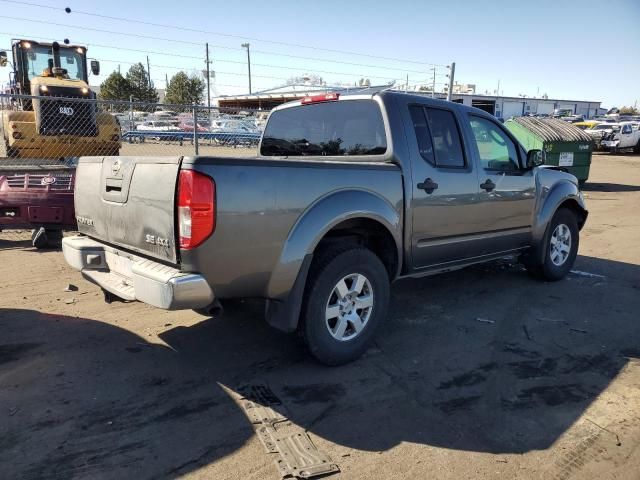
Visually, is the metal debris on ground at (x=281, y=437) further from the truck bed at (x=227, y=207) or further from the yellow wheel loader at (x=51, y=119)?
the yellow wheel loader at (x=51, y=119)

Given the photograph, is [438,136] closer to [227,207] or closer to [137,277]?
[227,207]

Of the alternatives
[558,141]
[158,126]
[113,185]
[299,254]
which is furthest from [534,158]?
[158,126]

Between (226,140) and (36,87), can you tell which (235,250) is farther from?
(226,140)

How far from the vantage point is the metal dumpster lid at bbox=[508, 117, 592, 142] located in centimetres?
1434

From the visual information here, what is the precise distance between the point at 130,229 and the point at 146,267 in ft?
1.13

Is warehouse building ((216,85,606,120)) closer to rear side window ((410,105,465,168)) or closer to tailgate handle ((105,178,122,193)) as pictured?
rear side window ((410,105,465,168))

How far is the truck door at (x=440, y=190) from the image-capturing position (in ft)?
13.9

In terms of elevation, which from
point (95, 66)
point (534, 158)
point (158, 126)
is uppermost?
point (95, 66)

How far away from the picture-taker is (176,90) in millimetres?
61562

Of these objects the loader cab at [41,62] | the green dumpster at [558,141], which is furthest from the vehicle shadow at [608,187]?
the loader cab at [41,62]

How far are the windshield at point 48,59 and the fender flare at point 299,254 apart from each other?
1296cm

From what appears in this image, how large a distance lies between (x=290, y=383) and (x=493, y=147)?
10.7ft

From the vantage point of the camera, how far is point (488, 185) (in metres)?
4.86

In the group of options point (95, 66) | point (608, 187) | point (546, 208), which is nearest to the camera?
point (546, 208)
